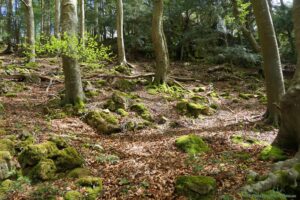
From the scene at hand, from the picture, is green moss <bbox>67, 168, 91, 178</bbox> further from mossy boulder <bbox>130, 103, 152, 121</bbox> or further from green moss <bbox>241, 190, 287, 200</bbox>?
mossy boulder <bbox>130, 103, 152, 121</bbox>

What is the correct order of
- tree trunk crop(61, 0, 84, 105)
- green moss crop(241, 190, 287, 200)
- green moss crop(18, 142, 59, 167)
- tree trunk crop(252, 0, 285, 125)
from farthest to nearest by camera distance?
tree trunk crop(61, 0, 84, 105) → tree trunk crop(252, 0, 285, 125) → green moss crop(18, 142, 59, 167) → green moss crop(241, 190, 287, 200)

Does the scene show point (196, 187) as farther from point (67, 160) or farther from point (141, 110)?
point (141, 110)

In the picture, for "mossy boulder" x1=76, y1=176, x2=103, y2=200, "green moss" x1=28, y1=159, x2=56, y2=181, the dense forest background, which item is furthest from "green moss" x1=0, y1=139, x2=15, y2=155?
"mossy boulder" x1=76, y1=176, x2=103, y2=200

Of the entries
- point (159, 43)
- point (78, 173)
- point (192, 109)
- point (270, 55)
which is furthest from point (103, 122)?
point (159, 43)

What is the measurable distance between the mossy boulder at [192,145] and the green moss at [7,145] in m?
3.61

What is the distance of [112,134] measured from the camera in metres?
9.36

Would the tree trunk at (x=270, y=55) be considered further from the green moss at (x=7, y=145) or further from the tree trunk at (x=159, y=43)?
the green moss at (x=7, y=145)

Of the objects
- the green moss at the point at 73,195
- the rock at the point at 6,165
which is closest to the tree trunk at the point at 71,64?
the rock at the point at 6,165

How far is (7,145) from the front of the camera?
677 centimetres

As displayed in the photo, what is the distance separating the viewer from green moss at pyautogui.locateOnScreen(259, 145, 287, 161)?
6.48 m

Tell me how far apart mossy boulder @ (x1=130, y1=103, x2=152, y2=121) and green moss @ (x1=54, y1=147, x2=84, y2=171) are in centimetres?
437

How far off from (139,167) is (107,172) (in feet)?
2.06

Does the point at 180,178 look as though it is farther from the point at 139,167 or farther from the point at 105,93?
the point at 105,93

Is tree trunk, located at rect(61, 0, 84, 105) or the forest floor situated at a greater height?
tree trunk, located at rect(61, 0, 84, 105)
